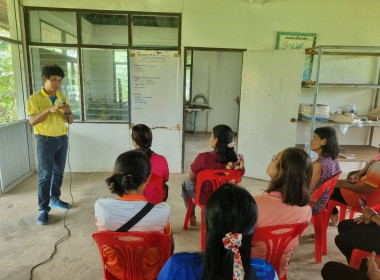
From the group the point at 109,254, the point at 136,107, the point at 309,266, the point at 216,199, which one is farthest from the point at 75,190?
the point at 216,199

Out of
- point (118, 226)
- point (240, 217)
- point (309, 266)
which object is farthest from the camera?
point (309, 266)

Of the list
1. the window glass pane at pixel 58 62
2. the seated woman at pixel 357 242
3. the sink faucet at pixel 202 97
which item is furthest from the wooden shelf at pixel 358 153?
the sink faucet at pixel 202 97

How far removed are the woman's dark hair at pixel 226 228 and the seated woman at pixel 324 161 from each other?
1.38m

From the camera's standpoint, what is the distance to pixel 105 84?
13.2 feet

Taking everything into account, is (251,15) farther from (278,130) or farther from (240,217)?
(240,217)

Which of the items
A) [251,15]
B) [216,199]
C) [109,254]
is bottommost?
[109,254]

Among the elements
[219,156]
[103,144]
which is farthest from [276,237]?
[103,144]

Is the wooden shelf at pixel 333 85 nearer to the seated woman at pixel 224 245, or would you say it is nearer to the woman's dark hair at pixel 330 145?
the woman's dark hair at pixel 330 145

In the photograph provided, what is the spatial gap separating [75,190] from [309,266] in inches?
111

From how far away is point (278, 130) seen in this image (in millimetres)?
3871

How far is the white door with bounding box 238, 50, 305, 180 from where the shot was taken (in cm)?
368

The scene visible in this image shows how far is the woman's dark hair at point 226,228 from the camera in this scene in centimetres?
85

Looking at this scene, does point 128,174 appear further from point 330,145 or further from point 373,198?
point 373,198

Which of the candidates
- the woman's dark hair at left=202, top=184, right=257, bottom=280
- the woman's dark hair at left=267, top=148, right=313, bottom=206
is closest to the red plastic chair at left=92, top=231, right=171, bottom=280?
the woman's dark hair at left=202, top=184, right=257, bottom=280
